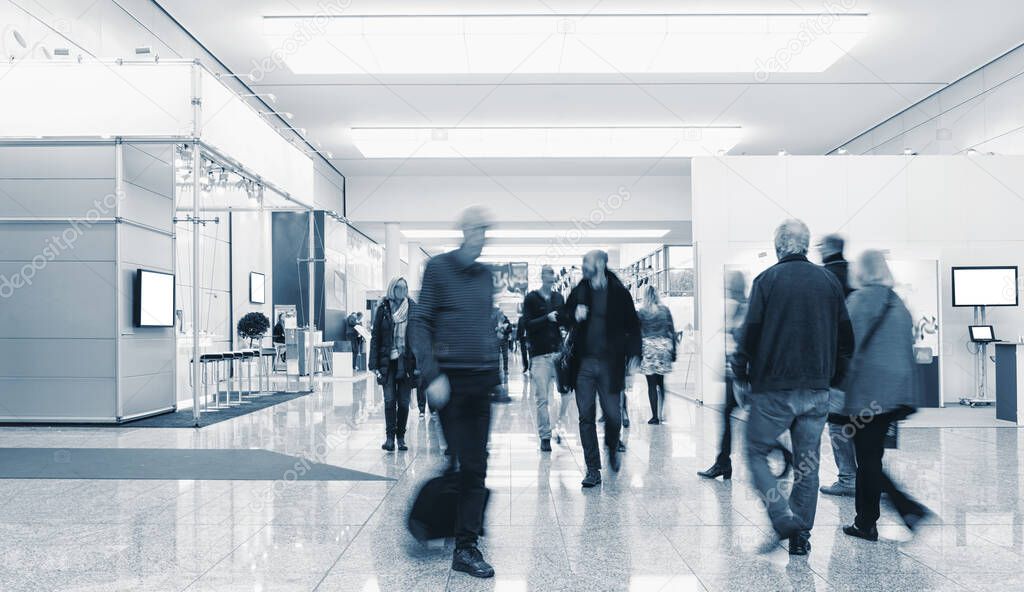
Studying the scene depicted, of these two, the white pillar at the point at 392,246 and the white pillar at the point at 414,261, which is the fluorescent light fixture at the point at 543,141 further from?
the white pillar at the point at 414,261

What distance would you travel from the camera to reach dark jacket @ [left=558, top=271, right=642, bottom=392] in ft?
16.2

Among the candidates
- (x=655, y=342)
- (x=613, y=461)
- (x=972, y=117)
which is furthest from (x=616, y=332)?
(x=972, y=117)

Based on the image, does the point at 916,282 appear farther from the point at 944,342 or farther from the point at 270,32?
the point at 270,32

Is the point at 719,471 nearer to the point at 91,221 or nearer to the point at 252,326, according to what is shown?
the point at 91,221

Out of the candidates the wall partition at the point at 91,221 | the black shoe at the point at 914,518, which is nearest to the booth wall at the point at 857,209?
the black shoe at the point at 914,518

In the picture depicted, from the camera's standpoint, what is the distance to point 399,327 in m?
6.44

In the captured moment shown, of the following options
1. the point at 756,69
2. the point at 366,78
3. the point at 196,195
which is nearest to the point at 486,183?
the point at 366,78

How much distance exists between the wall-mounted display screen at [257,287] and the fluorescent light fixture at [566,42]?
217 inches

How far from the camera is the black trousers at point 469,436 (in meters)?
3.30

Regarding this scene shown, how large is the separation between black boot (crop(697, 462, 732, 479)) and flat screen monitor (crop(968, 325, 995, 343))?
678 centimetres

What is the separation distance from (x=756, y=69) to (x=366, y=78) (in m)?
5.85

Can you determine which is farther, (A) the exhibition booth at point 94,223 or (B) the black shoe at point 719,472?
(A) the exhibition booth at point 94,223

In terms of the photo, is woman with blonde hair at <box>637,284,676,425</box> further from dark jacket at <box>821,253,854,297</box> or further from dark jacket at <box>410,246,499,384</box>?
dark jacket at <box>410,246,499,384</box>

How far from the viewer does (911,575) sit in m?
3.17
